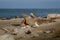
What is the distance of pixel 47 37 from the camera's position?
1527 cm

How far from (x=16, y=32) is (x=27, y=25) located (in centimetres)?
398

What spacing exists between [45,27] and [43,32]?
1999 millimetres

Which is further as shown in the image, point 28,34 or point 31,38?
point 28,34

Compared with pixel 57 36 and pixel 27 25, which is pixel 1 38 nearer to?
pixel 57 36

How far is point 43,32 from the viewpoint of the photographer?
1714 centimetres

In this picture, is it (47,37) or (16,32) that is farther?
(16,32)

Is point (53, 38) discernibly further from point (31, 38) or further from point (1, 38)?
point (1, 38)

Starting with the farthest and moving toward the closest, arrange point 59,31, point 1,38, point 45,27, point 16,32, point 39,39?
point 45,27
point 16,32
point 59,31
point 39,39
point 1,38

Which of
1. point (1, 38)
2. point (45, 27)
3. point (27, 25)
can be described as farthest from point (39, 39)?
point (27, 25)

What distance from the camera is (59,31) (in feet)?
51.1

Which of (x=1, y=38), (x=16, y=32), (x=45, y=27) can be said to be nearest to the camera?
(x=1, y=38)

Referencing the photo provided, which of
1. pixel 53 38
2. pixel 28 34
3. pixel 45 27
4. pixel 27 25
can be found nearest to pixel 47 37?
pixel 53 38

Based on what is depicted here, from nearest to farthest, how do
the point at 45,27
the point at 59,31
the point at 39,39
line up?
the point at 39,39 → the point at 59,31 → the point at 45,27

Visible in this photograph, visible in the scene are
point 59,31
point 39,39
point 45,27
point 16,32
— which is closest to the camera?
point 39,39
